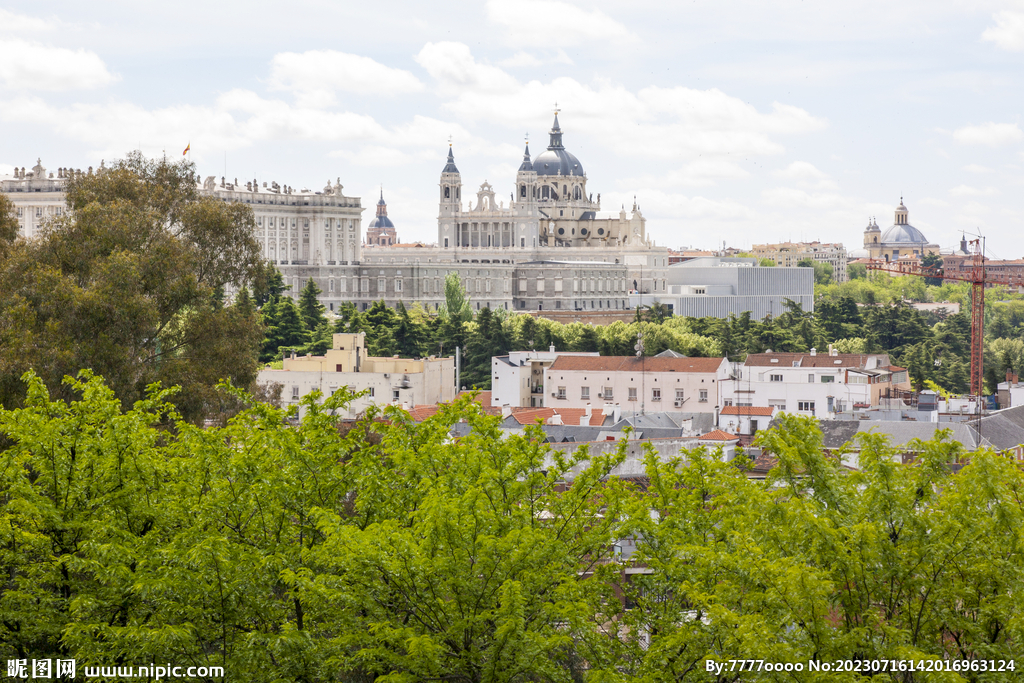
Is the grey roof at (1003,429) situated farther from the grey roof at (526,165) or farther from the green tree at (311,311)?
the grey roof at (526,165)

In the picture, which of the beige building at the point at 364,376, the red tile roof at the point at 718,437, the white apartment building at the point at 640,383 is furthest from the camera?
the white apartment building at the point at 640,383

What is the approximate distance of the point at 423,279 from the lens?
138 meters

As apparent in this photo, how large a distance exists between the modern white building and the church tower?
23077 mm

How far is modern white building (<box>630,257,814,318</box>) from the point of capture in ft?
486

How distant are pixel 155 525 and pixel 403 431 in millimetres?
4213

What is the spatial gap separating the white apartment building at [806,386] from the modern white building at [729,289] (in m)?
75.4

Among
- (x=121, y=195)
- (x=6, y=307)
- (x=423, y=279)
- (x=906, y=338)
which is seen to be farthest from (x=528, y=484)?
(x=423, y=279)

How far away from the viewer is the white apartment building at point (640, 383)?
A: 70.3 meters

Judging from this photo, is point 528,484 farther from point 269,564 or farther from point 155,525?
point 155,525

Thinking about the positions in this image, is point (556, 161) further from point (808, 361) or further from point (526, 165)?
point (808, 361)

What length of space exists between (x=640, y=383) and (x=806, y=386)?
27.9ft

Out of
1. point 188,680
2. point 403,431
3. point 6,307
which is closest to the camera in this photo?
point 188,680

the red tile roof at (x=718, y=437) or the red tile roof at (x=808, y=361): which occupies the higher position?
the red tile roof at (x=808, y=361)

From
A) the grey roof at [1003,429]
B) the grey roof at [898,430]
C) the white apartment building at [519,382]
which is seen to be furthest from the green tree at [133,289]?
the white apartment building at [519,382]
